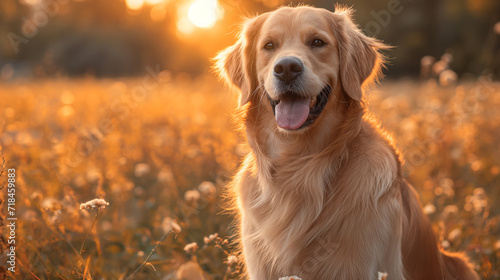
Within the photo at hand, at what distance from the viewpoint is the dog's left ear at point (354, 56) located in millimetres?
2441

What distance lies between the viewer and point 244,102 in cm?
262

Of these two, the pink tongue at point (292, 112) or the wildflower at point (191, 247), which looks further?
the pink tongue at point (292, 112)

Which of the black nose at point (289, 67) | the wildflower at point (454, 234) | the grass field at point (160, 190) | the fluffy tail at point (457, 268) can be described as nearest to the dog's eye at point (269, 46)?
the black nose at point (289, 67)

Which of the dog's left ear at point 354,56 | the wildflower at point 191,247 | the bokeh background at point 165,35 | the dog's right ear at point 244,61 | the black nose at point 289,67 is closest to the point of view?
the wildflower at point 191,247

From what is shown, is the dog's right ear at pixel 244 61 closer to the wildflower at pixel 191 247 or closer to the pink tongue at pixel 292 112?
the pink tongue at pixel 292 112

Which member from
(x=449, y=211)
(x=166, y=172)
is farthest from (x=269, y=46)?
(x=449, y=211)

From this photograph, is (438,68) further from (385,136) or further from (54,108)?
(54,108)

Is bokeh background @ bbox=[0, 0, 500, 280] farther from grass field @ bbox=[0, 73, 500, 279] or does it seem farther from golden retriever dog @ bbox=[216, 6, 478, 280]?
golden retriever dog @ bbox=[216, 6, 478, 280]

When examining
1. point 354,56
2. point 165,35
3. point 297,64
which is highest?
point 297,64

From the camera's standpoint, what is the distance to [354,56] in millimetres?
2521

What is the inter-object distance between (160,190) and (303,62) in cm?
234

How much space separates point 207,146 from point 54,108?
4.16 m

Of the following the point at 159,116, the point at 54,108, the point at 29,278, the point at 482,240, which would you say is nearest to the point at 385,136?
the point at 482,240

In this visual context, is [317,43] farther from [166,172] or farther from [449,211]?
[166,172]
